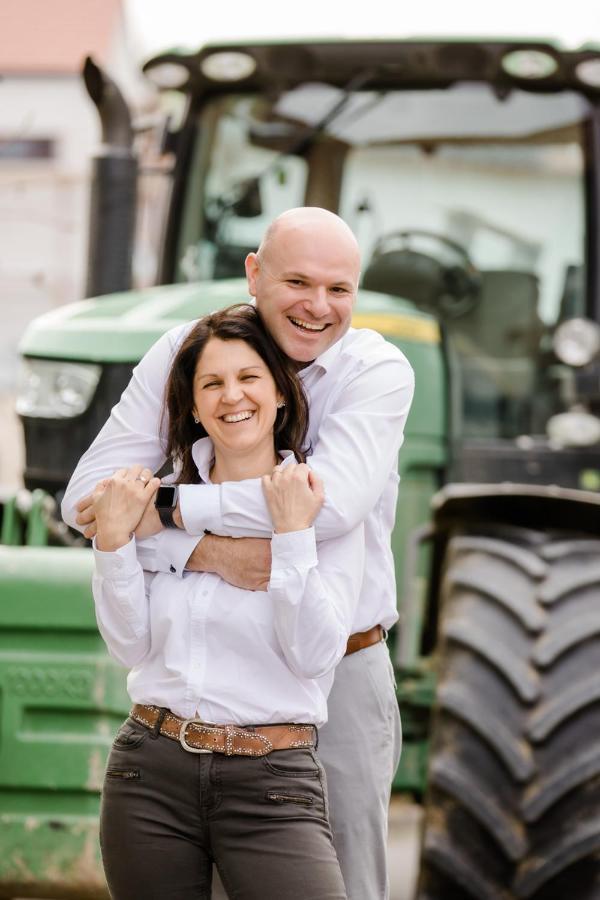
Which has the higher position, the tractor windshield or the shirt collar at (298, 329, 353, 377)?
the tractor windshield

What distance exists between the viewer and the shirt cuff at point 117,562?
7.11 ft

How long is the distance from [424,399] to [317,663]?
195 cm

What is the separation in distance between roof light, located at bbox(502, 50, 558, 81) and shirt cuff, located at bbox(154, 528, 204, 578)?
2677 mm

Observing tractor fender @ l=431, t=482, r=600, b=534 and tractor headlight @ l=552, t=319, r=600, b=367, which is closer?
tractor fender @ l=431, t=482, r=600, b=534

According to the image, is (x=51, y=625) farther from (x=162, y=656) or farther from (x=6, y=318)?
(x=6, y=318)

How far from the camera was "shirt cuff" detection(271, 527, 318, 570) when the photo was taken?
2.09 metres

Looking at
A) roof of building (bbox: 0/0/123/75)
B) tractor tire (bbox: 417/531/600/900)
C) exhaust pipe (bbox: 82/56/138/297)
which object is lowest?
tractor tire (bbox: 417/531/600/900)

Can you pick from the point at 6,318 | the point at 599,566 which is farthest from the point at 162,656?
the point at 6,318

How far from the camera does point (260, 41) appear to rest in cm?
466

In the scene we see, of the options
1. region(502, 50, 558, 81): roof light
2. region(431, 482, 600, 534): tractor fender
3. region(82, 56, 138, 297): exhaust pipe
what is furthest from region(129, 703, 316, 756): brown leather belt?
region(502, 50, 558, 81): roof light

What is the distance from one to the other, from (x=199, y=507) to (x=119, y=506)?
0.12 meters

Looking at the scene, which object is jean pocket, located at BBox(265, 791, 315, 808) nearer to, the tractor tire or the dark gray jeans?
the dark gray jeans

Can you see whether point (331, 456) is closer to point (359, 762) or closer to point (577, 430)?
point (359, 762)

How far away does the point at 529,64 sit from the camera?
14.6 ft
